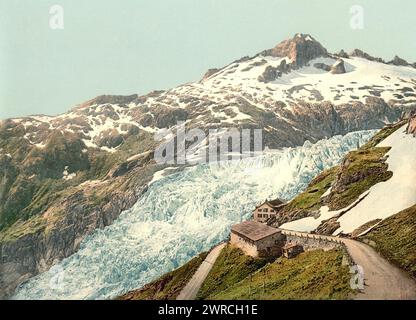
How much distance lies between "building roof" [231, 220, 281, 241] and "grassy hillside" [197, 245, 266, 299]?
2.87m

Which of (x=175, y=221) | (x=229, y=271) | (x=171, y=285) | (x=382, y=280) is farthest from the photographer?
(x=175, y=221)

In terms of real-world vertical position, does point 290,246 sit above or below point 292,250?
above

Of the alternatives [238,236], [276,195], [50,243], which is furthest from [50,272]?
[238,236]

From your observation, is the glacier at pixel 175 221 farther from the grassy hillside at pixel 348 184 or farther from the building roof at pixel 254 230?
the building roof at pixel 254 230

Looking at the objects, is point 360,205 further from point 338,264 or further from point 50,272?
point 50,272

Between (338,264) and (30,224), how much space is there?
14220 cm

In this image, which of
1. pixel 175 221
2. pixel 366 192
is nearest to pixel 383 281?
pixel 366 192

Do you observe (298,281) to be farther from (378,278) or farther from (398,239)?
(398,239)

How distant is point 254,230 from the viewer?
299 ft

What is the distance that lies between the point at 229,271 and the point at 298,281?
52.2 ft

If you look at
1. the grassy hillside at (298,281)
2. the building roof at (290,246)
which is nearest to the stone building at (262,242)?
the building roof at (290,246)

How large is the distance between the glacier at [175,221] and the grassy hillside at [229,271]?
4837 centimetres
